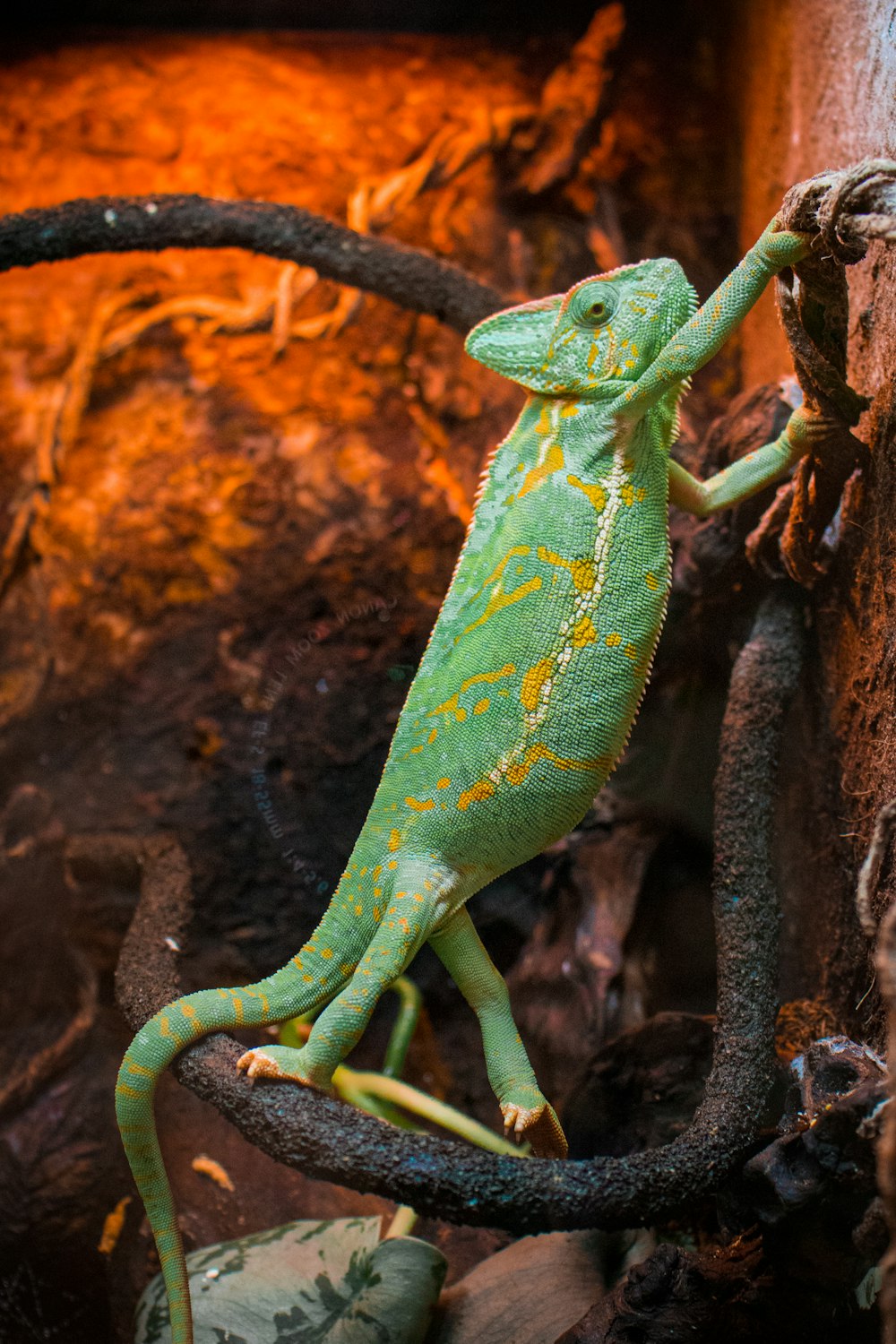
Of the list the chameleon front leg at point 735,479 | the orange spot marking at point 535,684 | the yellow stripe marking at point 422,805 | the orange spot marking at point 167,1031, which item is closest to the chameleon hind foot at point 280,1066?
the orange spot marking at point 167,1031

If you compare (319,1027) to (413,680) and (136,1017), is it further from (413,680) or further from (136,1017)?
(413,680)

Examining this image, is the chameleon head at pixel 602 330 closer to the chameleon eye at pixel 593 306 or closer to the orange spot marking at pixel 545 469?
the chameleon eye at pixel 593 306

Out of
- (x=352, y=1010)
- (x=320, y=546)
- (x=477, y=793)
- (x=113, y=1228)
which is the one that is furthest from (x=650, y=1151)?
(x=320, y=546)

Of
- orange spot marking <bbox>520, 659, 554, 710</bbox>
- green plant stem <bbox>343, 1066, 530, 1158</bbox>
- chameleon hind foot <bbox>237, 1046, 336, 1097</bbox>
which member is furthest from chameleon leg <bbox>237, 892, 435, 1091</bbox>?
orange spot marking <bbox>520, 659, 554, 710</bbox>

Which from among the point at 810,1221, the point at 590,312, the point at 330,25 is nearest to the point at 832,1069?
the point at 810,1221

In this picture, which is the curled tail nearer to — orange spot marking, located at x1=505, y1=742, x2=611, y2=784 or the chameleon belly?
the chameleon belly

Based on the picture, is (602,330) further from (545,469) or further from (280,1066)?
(280,1066)
